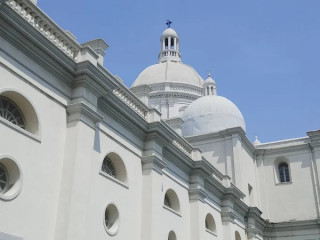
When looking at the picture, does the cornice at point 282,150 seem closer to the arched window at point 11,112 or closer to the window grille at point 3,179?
the arched window at point 11,112

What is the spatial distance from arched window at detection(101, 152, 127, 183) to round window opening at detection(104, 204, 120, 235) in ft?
4.38

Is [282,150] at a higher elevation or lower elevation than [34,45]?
higher

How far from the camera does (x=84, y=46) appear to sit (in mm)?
15844

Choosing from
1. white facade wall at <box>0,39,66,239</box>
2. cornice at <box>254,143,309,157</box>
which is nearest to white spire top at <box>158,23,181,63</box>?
cornice at <box>254,143,309,157</box>

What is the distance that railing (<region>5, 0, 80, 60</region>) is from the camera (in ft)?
43.6

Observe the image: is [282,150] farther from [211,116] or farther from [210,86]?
[210,86]

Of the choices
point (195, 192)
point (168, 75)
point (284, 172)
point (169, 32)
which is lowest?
point (195, 192)

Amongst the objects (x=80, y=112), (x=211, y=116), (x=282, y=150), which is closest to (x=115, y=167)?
(x=80, y=112)

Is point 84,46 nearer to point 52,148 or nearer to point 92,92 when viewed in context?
point 92,92

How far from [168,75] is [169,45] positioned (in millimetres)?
8699

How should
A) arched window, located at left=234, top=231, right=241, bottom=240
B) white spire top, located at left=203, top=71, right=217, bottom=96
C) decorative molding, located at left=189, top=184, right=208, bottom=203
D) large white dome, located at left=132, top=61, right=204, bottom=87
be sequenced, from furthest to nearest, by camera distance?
large white dome, located at left=132, top=61, right=204, bottom=87
white spire top, located at left=203, top=71, right=217, bottom=96
arched window, located at left=234, top=231, right=241, bottom=240
decorative molding, located at left=189, top=184, right=208, bottom=203

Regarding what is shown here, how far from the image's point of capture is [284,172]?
34.4 metres

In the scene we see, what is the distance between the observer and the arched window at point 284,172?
34094 mm

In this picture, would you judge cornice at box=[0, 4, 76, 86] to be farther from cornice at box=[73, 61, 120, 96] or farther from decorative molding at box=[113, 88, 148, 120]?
decorative molding at box=[113, 88, 148, 120]
